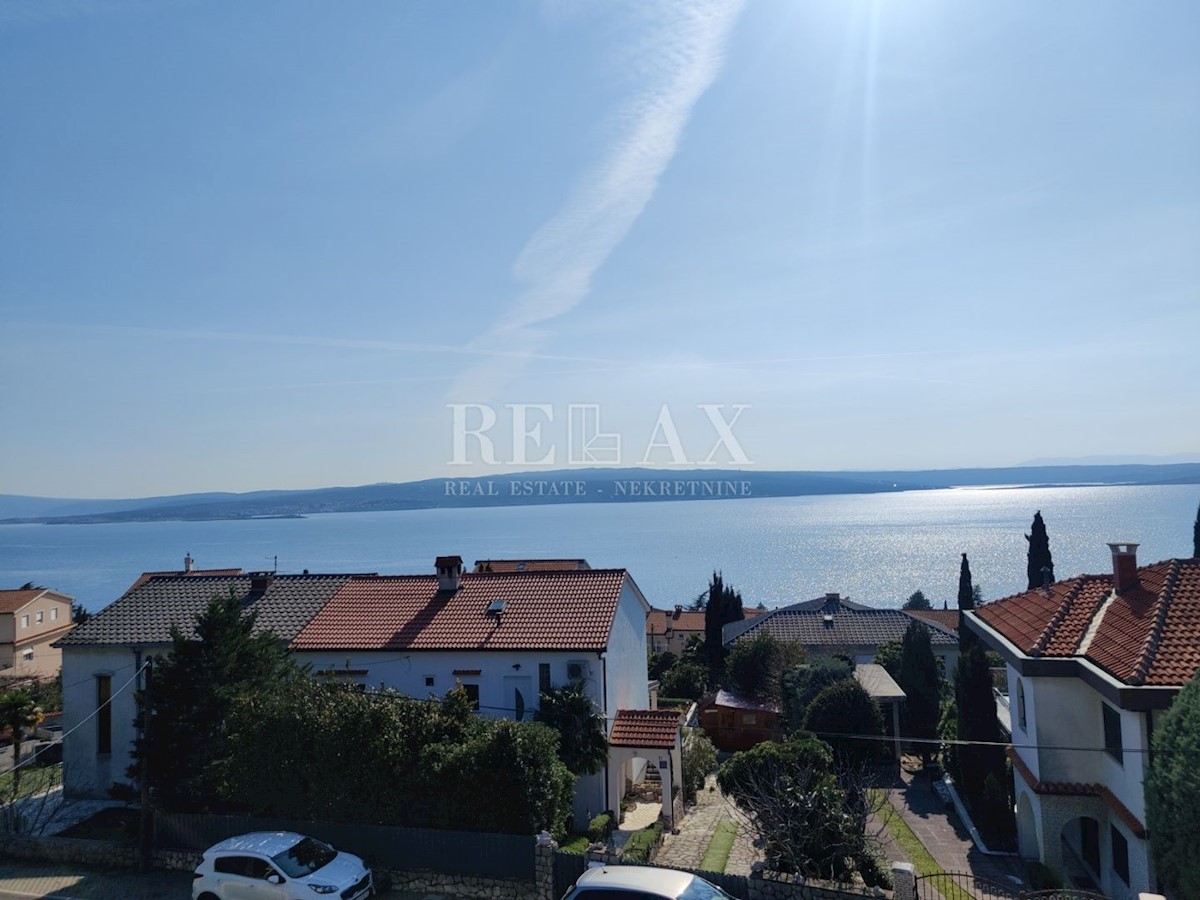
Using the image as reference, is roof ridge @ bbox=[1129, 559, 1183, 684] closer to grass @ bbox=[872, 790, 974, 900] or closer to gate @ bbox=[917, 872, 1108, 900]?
gate @ bbox=[917, 872, 1108, 900]

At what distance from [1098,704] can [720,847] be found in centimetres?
900

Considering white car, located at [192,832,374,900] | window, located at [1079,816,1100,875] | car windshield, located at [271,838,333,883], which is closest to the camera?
white car, located at [192,832,374,900]

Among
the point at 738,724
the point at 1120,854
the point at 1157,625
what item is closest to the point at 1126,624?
the point at 1157,625

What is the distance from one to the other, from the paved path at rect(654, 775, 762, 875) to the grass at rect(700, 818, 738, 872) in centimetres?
10

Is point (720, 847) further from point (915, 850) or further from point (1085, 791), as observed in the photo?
point (1085, 791)

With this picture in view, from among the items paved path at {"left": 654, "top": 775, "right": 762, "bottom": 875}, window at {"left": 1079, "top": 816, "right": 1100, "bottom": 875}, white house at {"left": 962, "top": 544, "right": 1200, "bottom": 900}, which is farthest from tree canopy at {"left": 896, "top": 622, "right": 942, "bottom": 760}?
window at {"left": 1079, "top": 816, "right": 1100, "bottom": 875}

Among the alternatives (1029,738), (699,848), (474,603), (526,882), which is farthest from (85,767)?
(1029,738)

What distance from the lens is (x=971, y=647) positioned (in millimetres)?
24297

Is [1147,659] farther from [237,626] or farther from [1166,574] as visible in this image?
[237,626]

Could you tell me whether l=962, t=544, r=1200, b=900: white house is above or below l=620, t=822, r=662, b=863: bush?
above

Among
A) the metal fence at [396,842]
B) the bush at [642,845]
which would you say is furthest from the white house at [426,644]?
the metal fence at [396,842]

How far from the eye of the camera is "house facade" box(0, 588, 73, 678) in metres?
48.0

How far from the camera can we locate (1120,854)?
52.7ft

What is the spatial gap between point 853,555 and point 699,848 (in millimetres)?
181889
